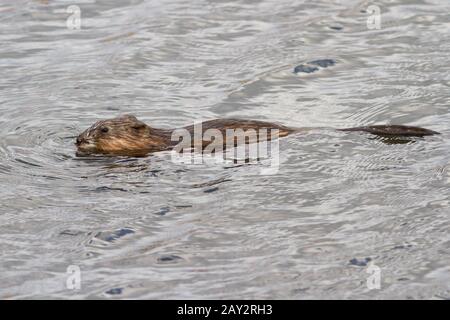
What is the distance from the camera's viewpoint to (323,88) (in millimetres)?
12047

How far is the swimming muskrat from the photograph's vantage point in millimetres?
10305

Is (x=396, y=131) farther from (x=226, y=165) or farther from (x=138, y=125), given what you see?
(x=138, y=125)

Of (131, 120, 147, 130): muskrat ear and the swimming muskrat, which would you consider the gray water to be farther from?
(131, 120, 147, 130): muskrat ear

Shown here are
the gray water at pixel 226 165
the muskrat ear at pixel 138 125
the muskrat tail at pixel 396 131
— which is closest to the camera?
the gray water at pixel 226 165

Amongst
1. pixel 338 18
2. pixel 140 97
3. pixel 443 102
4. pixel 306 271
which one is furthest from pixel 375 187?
pixel 338 18

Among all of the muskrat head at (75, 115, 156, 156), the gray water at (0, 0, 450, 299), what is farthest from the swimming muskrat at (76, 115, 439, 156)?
the gray water at (0, 0, 450, 299)

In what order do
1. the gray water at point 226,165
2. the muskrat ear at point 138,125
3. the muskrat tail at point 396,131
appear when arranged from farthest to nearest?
the muskrat ear at point 138,125 → the muskrat tail at point 396,131 → the gray water at point 226,165

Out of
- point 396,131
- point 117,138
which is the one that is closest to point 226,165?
point 117,138

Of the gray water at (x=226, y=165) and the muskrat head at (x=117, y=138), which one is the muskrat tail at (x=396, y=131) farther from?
the muskrat head at (x=117, y=138)

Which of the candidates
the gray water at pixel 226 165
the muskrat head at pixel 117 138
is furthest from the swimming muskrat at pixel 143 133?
the gray water at pixel 226 165

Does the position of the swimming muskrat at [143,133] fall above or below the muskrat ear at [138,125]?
below

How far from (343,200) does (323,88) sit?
341 centimetres

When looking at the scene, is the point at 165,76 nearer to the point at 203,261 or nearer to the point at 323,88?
the point at 323,88

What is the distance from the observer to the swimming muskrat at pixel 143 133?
10305 mm
